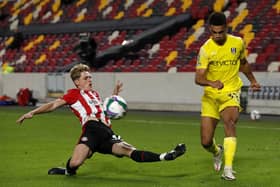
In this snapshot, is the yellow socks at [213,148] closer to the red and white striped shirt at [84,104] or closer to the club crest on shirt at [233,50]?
the club crest on shirt at [233,50]

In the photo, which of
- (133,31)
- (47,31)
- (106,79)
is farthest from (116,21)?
(106,79)

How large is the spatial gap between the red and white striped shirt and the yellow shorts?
1360 mm

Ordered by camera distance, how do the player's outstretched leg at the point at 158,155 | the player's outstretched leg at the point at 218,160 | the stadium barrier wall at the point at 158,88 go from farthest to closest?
the stadium barrier wall at the point at 158,88 → the player's outstretched leg at the point at 218,160 → the player's outstretched leg at the point at 158,155

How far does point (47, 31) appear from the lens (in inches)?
1540

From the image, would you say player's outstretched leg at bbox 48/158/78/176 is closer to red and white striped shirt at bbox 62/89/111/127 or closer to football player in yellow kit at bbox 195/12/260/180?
red and white striped shirt at bbox 62/89/111/127

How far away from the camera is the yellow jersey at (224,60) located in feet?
28.0

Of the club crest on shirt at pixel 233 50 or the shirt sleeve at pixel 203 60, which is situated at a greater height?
the club crest on shirt at pixel 233 50

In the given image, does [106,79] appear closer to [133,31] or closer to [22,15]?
[133,31]

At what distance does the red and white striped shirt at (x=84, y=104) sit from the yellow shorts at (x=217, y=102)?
136cm

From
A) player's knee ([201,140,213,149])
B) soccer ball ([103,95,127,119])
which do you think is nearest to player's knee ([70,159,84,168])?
soccer ball ([103,95,127,119])

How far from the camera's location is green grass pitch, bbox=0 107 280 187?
27.5 ft

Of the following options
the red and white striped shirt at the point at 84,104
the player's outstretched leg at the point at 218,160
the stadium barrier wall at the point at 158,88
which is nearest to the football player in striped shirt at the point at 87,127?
the red and white striped shirt at the point at 84,104

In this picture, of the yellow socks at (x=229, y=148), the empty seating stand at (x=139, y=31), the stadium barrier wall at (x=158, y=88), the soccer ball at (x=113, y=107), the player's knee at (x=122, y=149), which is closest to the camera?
the yellow socks at (x=229, y=148)

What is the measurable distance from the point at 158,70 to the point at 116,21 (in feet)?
25.3
